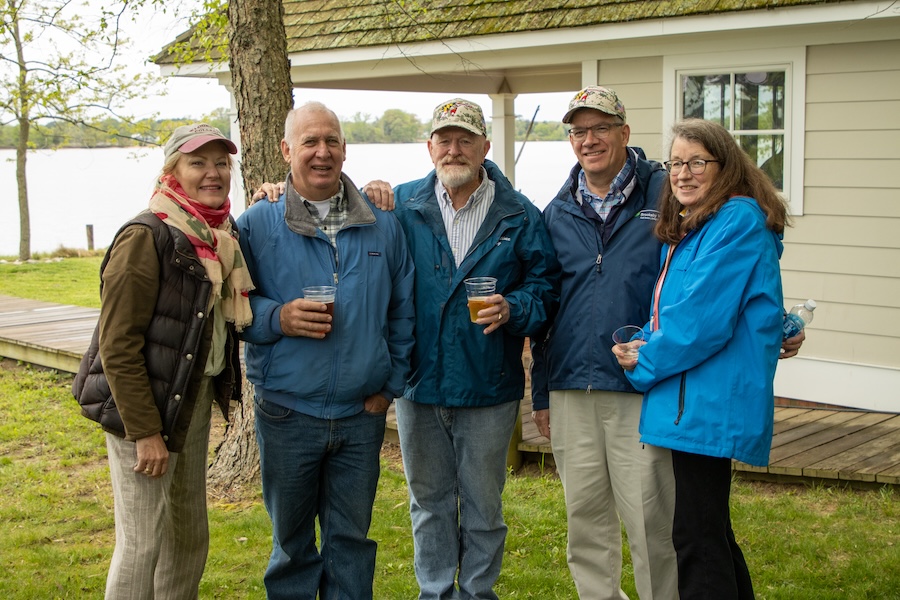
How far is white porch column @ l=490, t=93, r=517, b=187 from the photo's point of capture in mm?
13047

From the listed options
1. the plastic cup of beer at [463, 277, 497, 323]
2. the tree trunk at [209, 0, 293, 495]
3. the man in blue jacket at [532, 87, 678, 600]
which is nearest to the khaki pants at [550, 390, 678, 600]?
the man in blue jacket at [532, 87, 678, 600]

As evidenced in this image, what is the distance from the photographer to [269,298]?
11.6ft

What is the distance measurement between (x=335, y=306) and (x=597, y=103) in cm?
127

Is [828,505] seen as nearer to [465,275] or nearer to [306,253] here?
[465,275]

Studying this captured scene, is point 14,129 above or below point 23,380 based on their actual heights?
above

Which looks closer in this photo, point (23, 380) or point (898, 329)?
point (898, 329)

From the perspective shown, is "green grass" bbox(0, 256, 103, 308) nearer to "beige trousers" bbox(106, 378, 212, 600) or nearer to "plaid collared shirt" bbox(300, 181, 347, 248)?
"beige trousers" bbox(106, 378, 212, 600)

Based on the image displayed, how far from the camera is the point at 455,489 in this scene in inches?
153

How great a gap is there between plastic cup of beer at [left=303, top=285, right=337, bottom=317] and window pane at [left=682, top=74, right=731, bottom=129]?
5.27 meters

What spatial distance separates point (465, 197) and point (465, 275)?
0.34 metres

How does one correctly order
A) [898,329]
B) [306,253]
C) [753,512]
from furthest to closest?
[898,329]
[753,512]
[306,253]

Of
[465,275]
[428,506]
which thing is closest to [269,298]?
[465,275]

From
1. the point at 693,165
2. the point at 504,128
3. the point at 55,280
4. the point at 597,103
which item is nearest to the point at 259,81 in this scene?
the point at 597,103

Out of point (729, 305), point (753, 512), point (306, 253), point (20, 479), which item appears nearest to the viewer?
point (729, 305)
